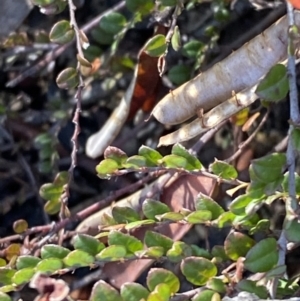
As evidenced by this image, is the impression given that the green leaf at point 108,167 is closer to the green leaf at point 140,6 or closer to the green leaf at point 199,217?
the green leaf at point 199,217

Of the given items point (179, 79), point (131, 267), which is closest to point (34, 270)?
point (131, 267)

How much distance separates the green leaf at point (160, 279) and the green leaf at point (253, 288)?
4.4 inches

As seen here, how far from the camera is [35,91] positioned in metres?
1.83

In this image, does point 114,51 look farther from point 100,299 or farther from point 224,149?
point 100,299

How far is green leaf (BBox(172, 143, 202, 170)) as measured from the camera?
3.60 feet

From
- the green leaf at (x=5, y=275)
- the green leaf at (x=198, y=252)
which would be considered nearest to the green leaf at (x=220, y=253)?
the green leaf at (x=198, y=252)

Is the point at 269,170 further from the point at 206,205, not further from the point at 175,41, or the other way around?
the point at 175,41

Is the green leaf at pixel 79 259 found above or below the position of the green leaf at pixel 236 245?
above

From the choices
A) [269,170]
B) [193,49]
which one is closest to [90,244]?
[269,170]

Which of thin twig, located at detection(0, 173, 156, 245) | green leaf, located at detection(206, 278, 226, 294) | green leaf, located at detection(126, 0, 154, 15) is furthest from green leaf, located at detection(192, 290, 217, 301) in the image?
green leaf, located at detection(126, 0, 154, 15)

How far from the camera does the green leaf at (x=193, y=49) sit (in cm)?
149

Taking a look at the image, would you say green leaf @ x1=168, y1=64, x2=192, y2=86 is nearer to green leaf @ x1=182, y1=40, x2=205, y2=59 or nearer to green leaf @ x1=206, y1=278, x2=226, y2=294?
green leaf @ x1=182, y1=40, x2=205, y2=59

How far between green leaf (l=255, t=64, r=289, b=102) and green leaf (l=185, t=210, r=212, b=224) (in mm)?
225

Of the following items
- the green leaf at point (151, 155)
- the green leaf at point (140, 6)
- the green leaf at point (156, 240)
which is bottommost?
the green leaf at point (156, 240)
